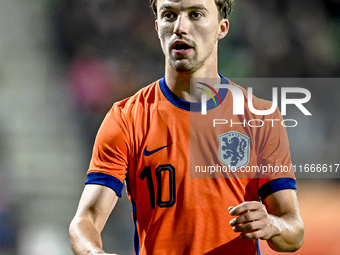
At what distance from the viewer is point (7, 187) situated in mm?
4789

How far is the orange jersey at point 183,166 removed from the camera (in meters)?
1.90

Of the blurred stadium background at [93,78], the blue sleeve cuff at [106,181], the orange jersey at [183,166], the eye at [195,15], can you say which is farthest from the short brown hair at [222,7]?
the blurred stadium background at [93,78]

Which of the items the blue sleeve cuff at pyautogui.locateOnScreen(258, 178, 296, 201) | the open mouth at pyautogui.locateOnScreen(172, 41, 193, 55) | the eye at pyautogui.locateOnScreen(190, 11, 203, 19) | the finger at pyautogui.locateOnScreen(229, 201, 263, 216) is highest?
the eye at pyautogui.locateOnScreen(190, 11, 203, 19)

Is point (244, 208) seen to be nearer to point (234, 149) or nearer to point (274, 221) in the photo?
point (274, 221)

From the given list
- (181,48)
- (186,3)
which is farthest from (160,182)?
(186,3)

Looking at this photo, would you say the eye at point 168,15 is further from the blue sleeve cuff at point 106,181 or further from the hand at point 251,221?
the hand at point 251,221

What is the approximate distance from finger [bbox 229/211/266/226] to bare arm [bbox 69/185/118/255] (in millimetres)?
635

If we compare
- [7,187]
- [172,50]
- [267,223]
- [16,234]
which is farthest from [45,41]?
[267,223]

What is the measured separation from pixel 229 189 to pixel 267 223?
410mm

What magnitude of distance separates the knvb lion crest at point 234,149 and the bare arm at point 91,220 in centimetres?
65

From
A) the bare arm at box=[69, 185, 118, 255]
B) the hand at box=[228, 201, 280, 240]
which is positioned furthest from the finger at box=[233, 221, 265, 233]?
the bare arm at box=[69, 185, 118, 255]

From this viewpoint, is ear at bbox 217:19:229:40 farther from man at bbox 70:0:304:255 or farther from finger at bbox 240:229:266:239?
finger at bbox 240:229:266:239

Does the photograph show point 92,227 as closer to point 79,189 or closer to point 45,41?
point 79,189

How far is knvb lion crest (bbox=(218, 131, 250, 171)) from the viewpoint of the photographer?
204cm
